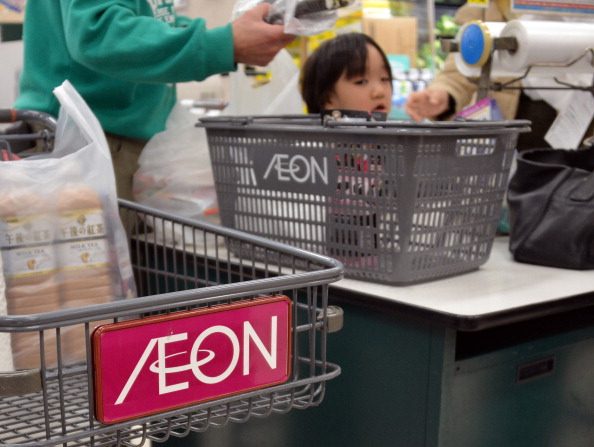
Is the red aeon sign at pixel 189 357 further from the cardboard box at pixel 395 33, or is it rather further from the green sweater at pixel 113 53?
the cardboard box at pixel 395 33

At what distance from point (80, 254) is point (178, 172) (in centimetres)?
63

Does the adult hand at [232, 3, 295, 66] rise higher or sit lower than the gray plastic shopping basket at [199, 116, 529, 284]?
higher

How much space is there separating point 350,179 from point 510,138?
1.04 ft

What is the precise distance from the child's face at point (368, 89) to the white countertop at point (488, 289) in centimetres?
52

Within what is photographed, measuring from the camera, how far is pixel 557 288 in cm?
135

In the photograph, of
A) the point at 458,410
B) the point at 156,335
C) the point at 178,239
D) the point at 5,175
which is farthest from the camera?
the point at 178,239

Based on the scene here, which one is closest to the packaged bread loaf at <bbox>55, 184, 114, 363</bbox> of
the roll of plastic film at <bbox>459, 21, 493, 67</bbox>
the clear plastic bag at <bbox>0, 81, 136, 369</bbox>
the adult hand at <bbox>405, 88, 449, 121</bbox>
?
the clear plastic bag at <bbox>0, 81, 136, 369</bbox>

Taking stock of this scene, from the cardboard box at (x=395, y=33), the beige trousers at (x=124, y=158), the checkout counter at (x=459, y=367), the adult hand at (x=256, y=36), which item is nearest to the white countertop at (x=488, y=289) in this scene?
the checkout counter at (x=459, y=367)

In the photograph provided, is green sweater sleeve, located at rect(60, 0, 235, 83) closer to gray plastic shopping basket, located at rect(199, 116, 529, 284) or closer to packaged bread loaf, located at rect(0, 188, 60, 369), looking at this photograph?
gray plastic shopping basket, located at rect(199, 116, 529, 284)

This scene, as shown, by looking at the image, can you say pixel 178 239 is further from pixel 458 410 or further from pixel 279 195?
pixel 458 410

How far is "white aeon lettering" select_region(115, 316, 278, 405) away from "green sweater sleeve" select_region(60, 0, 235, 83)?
65cm

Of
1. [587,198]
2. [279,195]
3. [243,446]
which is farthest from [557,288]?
[243,446]

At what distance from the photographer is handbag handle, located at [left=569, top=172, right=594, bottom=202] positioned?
146 cm

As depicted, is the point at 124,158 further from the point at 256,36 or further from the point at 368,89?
the point at 368,89
